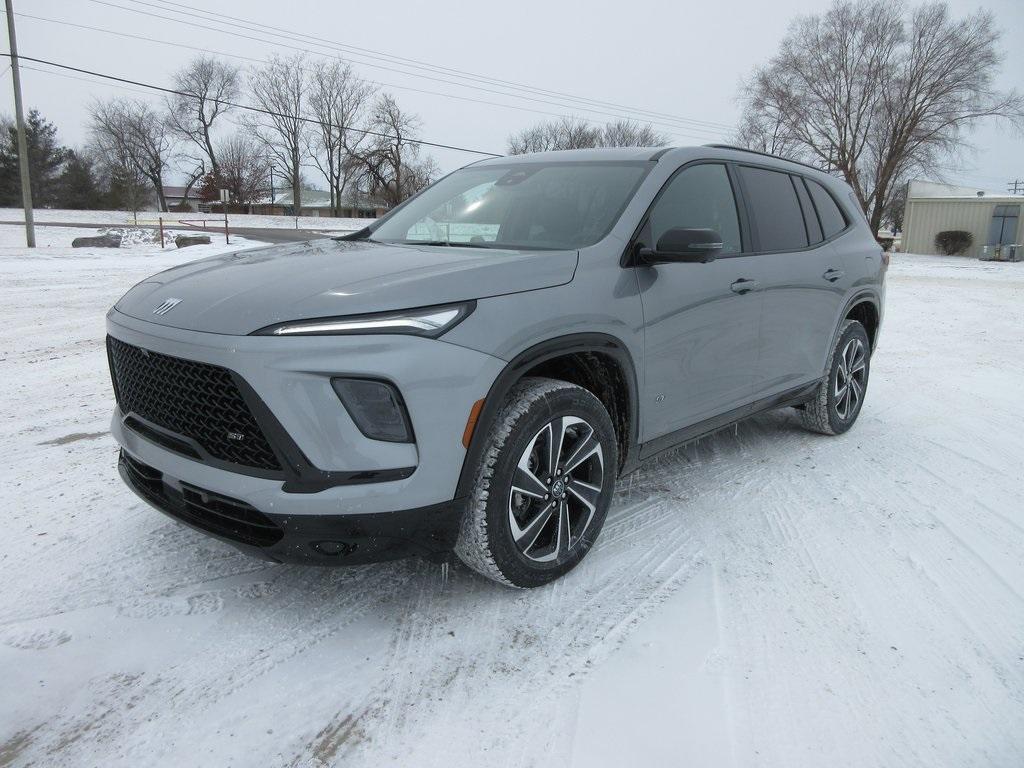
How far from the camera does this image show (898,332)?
9.23m

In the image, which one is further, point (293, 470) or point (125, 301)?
point (125, 301)

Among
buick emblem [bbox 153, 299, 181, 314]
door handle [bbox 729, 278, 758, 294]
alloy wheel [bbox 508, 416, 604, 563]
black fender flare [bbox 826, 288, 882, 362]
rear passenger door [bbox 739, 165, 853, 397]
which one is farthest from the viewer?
black fender flare [bbox 826, 288, 882, 362]

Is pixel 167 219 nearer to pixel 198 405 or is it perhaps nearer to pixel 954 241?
pixel 954 241

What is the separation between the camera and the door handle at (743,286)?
3.48 meters

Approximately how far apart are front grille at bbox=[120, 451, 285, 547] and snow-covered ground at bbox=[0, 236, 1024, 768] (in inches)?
15.6

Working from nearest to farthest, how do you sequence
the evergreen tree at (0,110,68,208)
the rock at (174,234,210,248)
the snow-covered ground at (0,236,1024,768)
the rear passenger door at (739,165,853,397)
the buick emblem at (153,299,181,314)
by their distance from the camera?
the snow-covered ground at (0,236,1024,768) → the buick emblem at (153,299,181,314) → the rear passenger door at (739,165,853,397) → the rock at (174,234,210,248) → the evergreen tree at (0,110,68,208)

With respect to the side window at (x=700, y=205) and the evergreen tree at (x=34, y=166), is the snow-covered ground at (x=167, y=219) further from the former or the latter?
the side window at (x=700, y=205)

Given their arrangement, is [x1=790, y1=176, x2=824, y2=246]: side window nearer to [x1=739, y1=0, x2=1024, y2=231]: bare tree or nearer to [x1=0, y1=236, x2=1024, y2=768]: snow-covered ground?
[x1=0, y1=236, x2=1024, y2=768]: snow-covered ground

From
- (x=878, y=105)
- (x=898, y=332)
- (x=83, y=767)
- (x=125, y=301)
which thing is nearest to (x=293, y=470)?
(x=83, y=767)

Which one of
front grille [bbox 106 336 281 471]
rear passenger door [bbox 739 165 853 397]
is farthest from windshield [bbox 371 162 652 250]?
front grille [bbox 106 336 281 471]

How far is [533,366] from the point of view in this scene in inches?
101

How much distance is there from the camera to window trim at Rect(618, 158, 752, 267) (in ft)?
9.75

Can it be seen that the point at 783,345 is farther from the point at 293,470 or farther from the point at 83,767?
the point at 83,767

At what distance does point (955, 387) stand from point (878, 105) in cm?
3852
